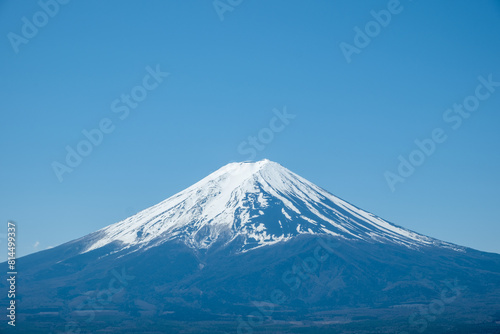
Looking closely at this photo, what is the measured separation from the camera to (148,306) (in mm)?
152125

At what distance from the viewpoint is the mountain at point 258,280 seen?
135 meters

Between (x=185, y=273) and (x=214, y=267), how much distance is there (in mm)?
7485

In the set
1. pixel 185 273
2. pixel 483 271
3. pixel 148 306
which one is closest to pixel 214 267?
pixel 185 273

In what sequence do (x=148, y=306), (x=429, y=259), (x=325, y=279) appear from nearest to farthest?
1. (x=148, y=306)
2. (x=325, y=279)
3. (x=429, y=259)

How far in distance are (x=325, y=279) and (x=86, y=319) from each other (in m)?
61.2

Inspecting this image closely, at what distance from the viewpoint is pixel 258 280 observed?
6486 inches

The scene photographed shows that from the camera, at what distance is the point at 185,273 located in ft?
561

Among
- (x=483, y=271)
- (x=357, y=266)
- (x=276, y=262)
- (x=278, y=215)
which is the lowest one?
(x=483, y=271)

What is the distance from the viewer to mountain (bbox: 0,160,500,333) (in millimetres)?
135000

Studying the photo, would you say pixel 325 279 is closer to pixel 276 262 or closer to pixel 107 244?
pixel 276 262

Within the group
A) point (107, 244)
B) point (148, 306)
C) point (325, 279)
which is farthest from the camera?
point (107, 244)

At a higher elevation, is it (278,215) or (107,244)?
(107,244)

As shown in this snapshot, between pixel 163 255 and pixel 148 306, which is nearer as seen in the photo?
pixel 148 306

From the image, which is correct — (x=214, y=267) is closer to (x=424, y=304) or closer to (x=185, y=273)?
(x=185, y=273)
